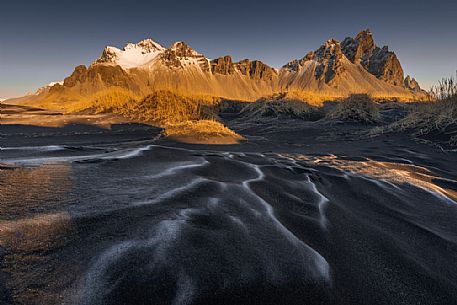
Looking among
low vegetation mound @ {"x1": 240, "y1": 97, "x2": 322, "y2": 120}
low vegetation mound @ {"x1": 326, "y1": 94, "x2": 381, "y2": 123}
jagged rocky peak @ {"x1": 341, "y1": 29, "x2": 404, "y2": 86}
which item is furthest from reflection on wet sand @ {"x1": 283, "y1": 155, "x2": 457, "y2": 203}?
jagged rocky peak @ {"x1": 341, "y1": 29, "x2": 404, "y2": 86}

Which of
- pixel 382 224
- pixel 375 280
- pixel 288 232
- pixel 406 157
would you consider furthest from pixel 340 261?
pixel 406 157

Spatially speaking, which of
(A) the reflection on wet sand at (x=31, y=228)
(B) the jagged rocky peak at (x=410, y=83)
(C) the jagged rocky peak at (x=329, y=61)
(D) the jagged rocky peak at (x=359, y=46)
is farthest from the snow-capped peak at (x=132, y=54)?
(A) the reflection on wet sand at (x=31, y=228)

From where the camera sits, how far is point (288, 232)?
1.47m

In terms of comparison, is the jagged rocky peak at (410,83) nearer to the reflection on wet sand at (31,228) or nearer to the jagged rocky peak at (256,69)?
the jagged rocky peak at (256,69)

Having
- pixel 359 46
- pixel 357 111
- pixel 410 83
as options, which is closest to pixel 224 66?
pixel 359 46

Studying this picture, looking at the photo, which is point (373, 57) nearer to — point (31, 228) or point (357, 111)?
point (357, 111)

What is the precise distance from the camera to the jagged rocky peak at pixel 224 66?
369ft

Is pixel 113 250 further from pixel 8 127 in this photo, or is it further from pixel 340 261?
pixel 8 127

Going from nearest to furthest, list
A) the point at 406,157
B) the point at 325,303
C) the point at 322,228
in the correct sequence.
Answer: the point at 325,303 → the point at 322,228 → the point at 406,157

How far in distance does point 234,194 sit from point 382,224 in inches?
42.2

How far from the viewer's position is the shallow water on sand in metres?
0.93

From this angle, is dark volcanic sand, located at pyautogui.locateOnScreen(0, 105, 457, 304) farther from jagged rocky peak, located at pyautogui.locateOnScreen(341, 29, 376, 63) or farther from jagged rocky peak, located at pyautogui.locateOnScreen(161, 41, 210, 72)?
jagged rocky peak, located at pyautogui.locateOnScreen(341, 29, 376, 63)

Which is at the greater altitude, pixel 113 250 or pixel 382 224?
pixel 113 250

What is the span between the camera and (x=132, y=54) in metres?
130
